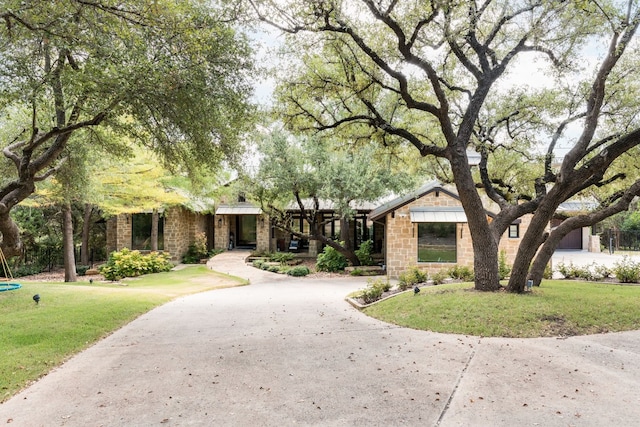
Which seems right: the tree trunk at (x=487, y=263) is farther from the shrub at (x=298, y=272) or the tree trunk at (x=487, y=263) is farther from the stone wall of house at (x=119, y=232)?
the stone wall of house at (x=119, y=232)

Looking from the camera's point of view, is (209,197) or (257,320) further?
(209,197)

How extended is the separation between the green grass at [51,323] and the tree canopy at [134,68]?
7.53ft

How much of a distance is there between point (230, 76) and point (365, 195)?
1171cm

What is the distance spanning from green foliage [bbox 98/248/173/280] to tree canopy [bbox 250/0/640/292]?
12.0 meters

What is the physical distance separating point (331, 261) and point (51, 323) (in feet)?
46.7

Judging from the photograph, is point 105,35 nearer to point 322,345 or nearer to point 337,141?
point 322,345

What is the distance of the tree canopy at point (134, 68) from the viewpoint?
18.1 ft

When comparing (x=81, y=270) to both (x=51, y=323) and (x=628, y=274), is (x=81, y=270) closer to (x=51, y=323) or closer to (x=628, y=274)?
(x=51, y=323)

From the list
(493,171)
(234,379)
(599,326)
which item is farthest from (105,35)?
(493,171)

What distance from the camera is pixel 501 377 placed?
192 inches

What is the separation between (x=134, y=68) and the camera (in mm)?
6004

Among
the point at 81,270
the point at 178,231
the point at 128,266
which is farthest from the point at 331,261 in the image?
the point at 81,270

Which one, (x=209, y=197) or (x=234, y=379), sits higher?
(x=209, y=197)

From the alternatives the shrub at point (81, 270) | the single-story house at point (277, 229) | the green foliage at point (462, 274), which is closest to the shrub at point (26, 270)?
the shrub at point (81, 270)
